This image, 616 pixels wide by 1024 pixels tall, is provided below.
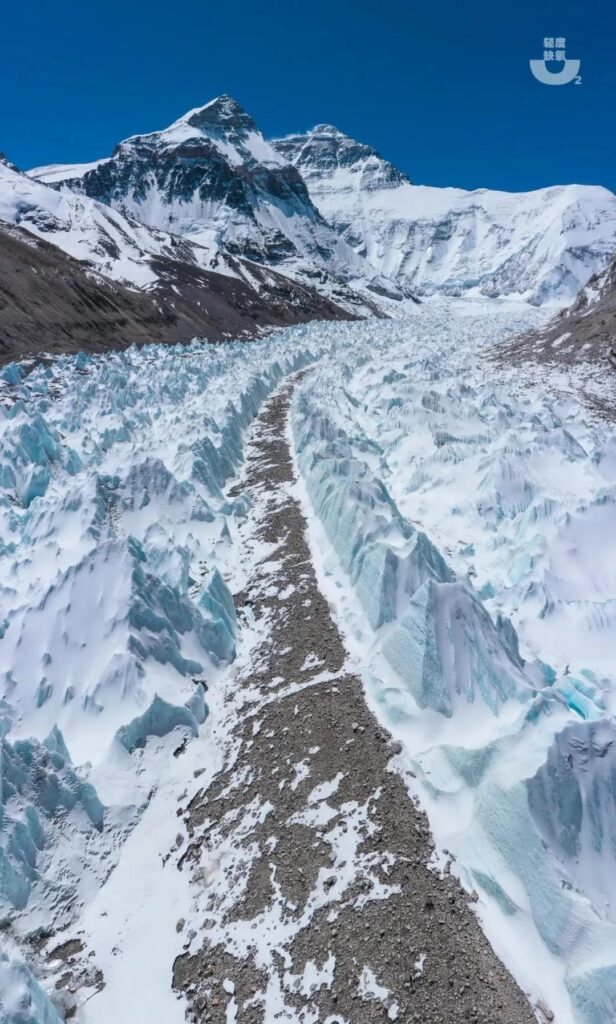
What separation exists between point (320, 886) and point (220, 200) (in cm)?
15459

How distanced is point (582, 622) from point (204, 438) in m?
11.2

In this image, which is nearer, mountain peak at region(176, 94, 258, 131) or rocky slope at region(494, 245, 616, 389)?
rocky slope at region(494, 245, 616, 389)

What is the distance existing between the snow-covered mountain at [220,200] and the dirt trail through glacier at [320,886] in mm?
119763

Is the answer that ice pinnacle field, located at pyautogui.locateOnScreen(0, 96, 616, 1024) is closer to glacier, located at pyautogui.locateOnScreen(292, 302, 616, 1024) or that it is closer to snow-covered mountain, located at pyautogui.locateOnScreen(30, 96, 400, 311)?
glacier, located at pyautogui.locateOnScreen(292, 302, 616, 1024)

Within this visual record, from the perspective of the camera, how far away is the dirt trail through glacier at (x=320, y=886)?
14.0ft

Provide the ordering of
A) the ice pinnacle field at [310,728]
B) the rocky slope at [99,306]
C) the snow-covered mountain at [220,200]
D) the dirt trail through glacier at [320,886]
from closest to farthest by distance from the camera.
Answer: the dirt trail through glacier at [320,886]
the ice pinnacle field at [310,728]
the rocky slope at [99,306]
the snow-covered mountain at [220,200]

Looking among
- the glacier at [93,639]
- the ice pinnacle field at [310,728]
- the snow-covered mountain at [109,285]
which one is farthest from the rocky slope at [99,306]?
the ice pinnacle field at [310,728]

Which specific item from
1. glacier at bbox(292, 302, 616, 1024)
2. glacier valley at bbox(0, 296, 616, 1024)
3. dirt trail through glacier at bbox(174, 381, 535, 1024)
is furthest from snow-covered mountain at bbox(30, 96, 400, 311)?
dirt trail through glacier at bbox(174, 381, 535, 1024)

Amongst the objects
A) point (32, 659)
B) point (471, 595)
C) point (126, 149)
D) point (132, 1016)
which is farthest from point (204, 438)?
point (126, 149)

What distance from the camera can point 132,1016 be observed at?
174 inches

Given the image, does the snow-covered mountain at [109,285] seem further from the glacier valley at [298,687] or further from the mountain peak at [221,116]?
the mountain peak at [221,116]

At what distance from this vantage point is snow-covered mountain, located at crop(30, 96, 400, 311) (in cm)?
12325

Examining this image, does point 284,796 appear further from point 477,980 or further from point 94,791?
point 477,980

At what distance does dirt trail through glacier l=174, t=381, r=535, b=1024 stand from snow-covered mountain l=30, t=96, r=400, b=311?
119763mm
